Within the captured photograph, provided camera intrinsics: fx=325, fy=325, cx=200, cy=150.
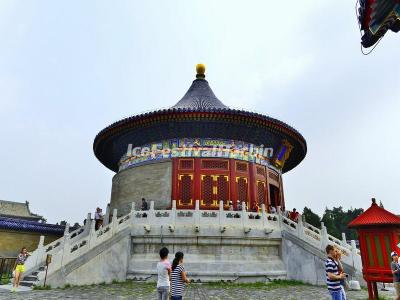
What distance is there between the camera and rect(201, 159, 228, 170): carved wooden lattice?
17.8 metres

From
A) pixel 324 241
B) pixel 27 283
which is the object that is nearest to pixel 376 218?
pixel 324 241

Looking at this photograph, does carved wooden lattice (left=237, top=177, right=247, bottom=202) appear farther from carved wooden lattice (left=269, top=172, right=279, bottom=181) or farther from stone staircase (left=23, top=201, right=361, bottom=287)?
stone staircase (left=23, top=201, right=361, bottom=287)

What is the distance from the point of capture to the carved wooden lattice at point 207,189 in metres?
17.1

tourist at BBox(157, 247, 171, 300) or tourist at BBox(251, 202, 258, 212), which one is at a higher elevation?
tourist at BBox(251, 202, 258, 212)

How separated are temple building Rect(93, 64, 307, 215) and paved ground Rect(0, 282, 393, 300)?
5805 mm

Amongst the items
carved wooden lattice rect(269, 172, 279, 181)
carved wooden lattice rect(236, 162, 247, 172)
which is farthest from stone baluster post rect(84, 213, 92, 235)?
carved wooden lattice rect(269, 172, 279, 181)

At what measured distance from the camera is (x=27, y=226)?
60.1 ft

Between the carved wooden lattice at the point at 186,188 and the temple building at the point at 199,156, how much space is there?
53 mm

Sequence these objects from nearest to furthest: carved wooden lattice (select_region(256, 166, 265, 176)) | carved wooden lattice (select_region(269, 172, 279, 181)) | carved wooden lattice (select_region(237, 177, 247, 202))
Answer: carved wooden lattice (select_region(237, 177, 247, 202))
carved wooden lattice (select_region(256, 166, 265, 176))
carved wooden lattice (select_region(269, 172, 279, 181))

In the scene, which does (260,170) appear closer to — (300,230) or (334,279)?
(300,230)

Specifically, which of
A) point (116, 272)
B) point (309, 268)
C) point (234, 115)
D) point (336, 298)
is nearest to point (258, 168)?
point (234, 115)

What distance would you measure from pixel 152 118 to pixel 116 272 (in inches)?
335

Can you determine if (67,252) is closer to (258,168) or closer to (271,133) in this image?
(258,168)

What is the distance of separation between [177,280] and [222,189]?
39.5 ft
